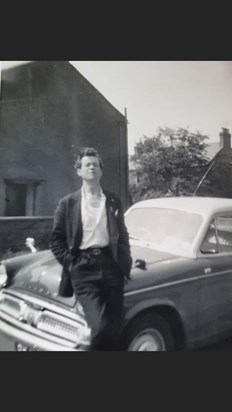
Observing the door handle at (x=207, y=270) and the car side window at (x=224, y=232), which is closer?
the door handle at (x=207, y=270)

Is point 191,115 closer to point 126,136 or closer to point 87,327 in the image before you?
point 126,136

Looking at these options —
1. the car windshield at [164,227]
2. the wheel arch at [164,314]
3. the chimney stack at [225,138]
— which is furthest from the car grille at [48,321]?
the chimney stack at [225,138]

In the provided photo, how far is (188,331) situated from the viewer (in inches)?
93.0

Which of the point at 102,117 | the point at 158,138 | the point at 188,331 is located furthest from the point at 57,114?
the point at 188,331

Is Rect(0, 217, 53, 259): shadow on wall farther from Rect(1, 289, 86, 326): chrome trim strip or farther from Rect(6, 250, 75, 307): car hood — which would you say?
Rect(1, 289, 86, 326): chrome trim strip

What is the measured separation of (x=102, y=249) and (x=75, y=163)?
0.62 meters

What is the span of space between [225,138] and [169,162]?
0.47 meters

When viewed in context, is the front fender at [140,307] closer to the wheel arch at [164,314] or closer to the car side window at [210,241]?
the wheel arch at [164,314]

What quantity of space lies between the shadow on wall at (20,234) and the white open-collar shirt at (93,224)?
286 mm

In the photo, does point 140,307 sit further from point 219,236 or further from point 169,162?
point 169,162

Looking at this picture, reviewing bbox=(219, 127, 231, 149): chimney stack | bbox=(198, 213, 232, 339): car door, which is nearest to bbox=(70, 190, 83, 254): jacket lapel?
bbox=(198, 213, 232, 339): car door

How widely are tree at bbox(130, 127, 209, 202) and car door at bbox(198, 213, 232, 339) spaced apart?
1.12 feet

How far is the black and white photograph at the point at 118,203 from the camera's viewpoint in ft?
7.38

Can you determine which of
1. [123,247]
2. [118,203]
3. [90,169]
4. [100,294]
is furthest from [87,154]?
[100,294]
